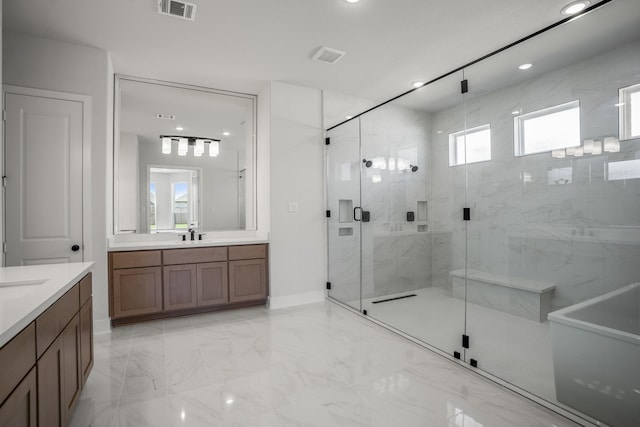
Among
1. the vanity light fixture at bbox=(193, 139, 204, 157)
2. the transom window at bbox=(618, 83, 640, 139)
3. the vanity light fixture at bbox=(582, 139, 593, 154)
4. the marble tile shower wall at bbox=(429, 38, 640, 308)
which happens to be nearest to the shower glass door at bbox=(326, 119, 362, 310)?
the marble tile shower wall at bbox=(429, 38, 640, 308)

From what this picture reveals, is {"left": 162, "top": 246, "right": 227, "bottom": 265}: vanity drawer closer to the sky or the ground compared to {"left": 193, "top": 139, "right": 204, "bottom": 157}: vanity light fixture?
closer to the ground

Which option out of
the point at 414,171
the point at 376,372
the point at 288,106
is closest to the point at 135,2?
the point at 288,106

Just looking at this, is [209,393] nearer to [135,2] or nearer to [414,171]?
[414,171]

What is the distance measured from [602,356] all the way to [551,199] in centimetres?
91

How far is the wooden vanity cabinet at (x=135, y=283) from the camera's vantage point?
124 inches

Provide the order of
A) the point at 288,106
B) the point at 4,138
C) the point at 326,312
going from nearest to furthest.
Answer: the point at 4,138, the point at 326,312, the point at 288,106

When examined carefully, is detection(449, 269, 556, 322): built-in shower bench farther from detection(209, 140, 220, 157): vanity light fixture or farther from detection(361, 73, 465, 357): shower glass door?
detection(209, 140, 220, 157): vanity light fixture

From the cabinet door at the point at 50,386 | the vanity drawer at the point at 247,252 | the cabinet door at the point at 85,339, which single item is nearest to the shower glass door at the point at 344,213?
the vanity drawer at the point at 247,252

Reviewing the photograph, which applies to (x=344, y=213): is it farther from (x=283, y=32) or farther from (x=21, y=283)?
(x=21, y=283)

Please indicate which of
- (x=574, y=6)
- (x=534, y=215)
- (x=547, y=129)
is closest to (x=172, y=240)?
(x=534, y=215)

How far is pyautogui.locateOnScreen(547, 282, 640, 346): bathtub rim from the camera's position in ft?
5.26

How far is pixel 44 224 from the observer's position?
2.82 metres

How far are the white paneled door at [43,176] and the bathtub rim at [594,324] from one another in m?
3.81

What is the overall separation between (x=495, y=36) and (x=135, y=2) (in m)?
2.98
